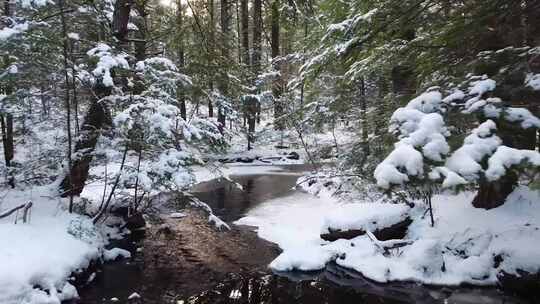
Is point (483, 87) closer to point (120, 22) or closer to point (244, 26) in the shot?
point (120, 22)

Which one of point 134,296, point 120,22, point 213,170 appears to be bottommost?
point 134,296

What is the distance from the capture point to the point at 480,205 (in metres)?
8.36

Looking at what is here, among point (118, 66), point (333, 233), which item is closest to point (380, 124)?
point (333, 233)

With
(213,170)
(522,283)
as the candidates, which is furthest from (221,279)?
(522,283)

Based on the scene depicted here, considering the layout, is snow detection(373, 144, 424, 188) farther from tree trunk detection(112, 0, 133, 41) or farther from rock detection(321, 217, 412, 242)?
tree trunk detection(112, 0, 133, 41)

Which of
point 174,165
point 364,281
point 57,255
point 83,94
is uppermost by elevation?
point 83,94

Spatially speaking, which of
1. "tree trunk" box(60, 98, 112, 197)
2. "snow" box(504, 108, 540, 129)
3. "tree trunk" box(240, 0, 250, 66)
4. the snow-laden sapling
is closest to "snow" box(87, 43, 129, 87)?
"tree trunk" box(60, 98, 112, 197)

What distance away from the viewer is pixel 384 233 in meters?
8.67

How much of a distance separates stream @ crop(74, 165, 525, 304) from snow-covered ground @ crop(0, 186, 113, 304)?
458 mm

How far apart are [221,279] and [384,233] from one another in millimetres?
3361

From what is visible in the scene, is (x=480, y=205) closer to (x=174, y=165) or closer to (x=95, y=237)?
(x=174, y=165)

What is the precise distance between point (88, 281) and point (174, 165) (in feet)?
7.75

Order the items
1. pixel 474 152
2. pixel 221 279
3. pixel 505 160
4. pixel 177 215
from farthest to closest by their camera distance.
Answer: pixel 177 215
pixel 221 279
pixel 474 152
pixel 505 160

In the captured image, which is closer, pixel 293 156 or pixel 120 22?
pixel 120 22
